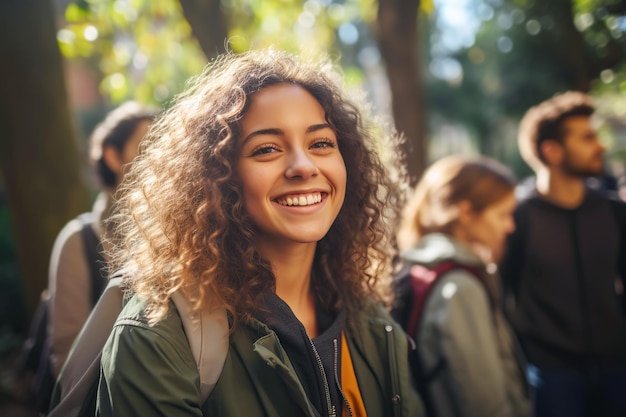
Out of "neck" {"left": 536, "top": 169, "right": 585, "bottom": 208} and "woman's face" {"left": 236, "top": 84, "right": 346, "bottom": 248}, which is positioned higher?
"woman's face" {"left": 236, "top": 84, "right": 346, "bottom": 248}

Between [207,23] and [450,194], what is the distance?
6.91 ft

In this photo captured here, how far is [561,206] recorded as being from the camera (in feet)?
13.1

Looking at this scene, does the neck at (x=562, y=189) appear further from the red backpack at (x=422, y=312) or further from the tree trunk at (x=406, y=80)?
the red backpack at (x=422, y=312)

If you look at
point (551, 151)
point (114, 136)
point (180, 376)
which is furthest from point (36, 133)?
point (551, 151)

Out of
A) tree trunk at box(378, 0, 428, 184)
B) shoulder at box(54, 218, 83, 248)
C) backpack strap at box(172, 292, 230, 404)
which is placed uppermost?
tree trunk at box(378, 0, 428, 184)

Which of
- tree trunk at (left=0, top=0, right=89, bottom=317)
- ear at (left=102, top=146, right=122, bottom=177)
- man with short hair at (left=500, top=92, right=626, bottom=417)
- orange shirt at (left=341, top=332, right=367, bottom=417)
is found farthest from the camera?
tree trunk at (left=0, top=0, right=89, bottom=317)

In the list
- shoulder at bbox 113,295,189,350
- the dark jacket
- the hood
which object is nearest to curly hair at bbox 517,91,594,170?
the dark jacket

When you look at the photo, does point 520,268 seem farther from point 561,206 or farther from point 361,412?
point 361,412

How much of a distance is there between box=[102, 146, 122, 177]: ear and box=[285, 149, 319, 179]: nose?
1971 millimetres

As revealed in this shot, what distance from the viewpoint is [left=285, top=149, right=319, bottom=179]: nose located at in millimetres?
1849

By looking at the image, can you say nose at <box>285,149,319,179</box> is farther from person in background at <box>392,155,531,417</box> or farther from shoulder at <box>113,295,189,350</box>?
person in background at <box>392,155,531,417</box>

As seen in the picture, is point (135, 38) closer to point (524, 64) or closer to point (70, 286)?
point (70, 286)

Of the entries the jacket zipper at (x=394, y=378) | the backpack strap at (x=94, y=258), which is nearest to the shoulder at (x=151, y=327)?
the jacket zipper at (x=394, y=378)

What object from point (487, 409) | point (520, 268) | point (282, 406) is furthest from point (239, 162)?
point (520, 268)
